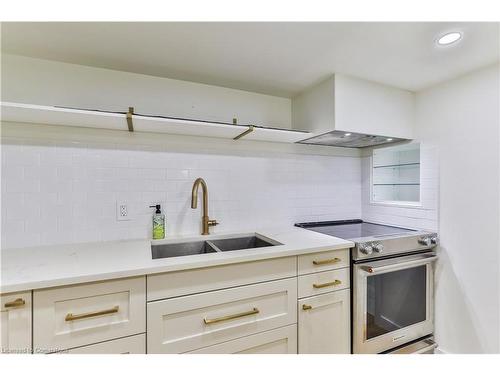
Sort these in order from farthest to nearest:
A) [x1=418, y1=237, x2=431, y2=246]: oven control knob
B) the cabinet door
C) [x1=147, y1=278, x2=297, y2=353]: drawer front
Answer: [x1=418, y1=237, x2=431, y2=246]: oven control knob < the cabinet door < [x1=147, y1=278, x2=297, y2=353]: drawer front

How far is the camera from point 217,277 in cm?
118

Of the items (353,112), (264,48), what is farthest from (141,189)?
(353,112)

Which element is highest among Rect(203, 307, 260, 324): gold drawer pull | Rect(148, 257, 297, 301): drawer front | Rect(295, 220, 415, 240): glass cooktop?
Rect(295, 220, 415, 240): glass cooktop

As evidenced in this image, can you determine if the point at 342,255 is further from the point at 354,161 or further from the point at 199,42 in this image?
the point at 199,42

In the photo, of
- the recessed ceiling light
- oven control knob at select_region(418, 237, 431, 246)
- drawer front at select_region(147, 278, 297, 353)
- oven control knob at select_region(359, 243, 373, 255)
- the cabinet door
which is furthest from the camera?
oven control knob at select_region(418, 237, 431, 246)

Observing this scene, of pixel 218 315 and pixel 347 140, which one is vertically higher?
pixel 347 140

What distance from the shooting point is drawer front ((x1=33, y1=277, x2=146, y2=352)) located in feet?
3.10

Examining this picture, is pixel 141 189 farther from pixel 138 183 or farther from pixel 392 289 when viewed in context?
pixel 392 289

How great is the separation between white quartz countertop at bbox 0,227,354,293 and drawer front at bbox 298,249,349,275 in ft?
0.14

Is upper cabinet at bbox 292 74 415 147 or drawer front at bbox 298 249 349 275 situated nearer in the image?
drawer front at bbox 298 249 349 275

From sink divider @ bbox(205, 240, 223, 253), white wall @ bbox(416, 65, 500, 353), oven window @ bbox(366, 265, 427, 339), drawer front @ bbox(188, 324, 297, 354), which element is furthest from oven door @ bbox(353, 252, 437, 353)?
sink divider @ bbox(205, 240, 223, 253)

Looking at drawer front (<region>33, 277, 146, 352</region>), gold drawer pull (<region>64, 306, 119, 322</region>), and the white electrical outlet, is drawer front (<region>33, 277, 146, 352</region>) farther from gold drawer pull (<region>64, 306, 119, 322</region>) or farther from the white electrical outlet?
the white electrical outlet

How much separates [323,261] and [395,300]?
706 millimetres

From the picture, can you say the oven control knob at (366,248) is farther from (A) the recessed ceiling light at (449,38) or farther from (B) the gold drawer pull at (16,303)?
(B) the gold drawer pull at (16,303)
